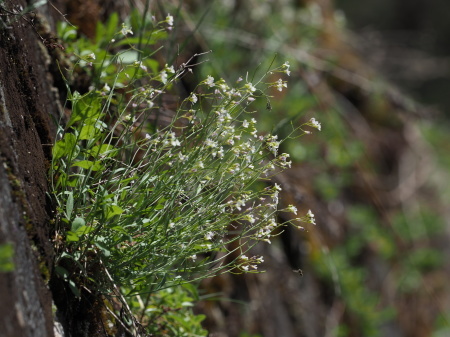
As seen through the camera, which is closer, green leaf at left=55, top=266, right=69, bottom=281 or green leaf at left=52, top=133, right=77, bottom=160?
green leaf at left=55, top=266, right=69, bottom=281

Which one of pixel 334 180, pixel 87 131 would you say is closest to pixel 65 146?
pixel 87 131

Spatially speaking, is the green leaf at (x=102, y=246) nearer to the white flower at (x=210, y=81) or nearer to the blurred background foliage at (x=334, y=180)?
the white flower at (x=210, y=81)

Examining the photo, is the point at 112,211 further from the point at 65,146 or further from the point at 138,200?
the point at 65,146

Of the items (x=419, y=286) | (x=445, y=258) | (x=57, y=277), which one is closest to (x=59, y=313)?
(x=57, y=277)

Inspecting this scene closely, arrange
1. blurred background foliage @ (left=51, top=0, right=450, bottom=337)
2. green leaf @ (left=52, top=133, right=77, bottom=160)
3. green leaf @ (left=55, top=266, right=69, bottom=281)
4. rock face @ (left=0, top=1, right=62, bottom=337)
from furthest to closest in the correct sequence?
blurred background foliage @ (left=51, top=0, right=450, bottom=337) < green leaf @ (left=52, top=133, right=77, bottom=160) < green leaf @ (left=55, top=266, right=69, bottom=281) < rock face @ (left=0, top=1, right=62, bottom=337)

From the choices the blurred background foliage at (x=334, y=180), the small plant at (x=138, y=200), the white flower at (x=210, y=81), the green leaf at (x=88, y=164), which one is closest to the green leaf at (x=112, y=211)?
the small plant at (x=138, y=200)

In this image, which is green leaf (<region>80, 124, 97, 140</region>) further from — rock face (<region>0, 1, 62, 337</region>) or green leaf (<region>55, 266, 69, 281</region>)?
green leaf (<region>55, 266, 69, 281</region>)

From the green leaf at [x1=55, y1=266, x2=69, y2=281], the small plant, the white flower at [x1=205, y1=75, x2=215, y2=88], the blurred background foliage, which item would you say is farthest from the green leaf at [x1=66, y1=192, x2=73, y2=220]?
the blurred background foliage
